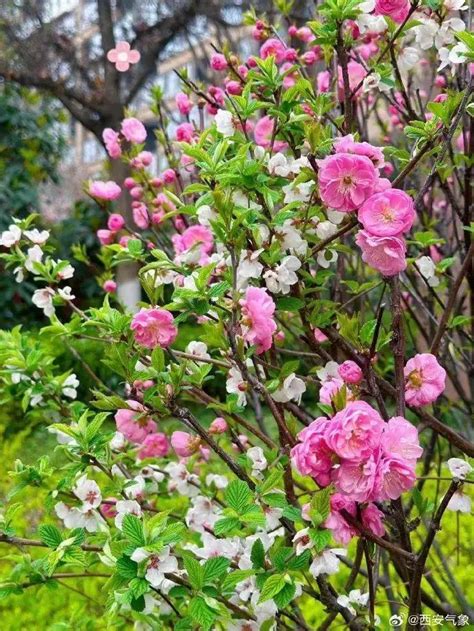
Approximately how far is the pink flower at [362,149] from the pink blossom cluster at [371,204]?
0.02 m

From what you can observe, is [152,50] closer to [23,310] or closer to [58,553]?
[23,310]

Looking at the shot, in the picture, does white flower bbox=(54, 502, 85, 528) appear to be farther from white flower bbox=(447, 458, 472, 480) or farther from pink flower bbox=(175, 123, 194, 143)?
pink flower bbox=(175, 123, 194, 143)

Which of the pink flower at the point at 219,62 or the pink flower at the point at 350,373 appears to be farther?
the pink flower at the point at 219,62

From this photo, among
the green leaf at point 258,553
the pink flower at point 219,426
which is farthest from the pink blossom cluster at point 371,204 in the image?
the pink flower at point 219,426

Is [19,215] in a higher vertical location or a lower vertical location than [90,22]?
lower

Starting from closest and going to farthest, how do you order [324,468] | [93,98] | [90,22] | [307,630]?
[324,468] → [307,630] → [93,98] → [90,22]

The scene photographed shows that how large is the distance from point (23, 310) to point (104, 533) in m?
5.91

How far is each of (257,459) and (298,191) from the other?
478mm

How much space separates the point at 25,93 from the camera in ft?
24.8

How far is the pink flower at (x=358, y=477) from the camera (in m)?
0.81

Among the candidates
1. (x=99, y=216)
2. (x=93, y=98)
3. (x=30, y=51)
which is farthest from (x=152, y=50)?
(x=99, y=216)

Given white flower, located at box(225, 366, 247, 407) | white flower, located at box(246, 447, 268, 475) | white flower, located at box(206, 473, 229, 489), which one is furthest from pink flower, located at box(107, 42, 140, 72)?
white flower, located at box(206, 473, 229, 489)

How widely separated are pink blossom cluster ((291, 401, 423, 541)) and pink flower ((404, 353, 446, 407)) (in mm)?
254

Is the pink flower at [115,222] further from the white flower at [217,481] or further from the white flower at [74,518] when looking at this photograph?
the white flower at [74,518]
